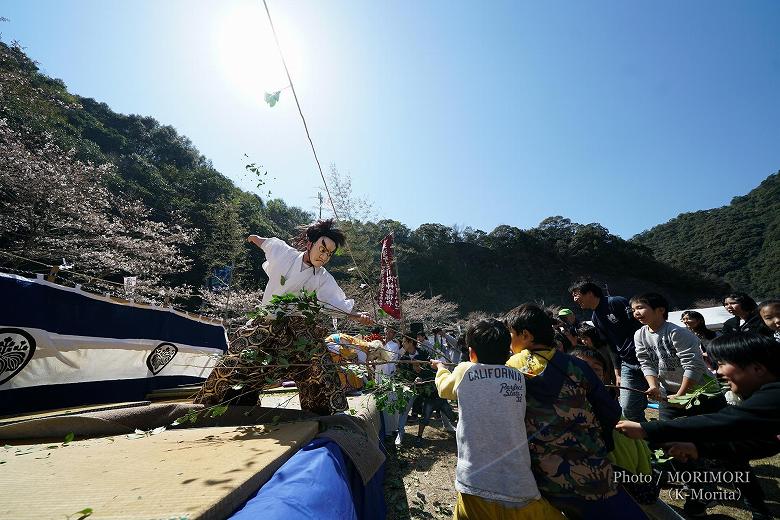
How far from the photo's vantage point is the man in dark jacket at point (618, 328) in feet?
12.0

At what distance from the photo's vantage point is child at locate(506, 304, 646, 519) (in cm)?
170

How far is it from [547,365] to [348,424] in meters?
1.24

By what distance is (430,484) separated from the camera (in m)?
3.80

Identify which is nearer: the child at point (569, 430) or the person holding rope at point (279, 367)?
the child at point (569, 430)

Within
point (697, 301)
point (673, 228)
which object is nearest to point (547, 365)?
point (697, 301)

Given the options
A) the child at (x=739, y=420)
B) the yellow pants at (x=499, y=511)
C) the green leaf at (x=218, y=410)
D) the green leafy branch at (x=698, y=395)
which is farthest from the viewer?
the green leafy branch at (x=698, y=395)

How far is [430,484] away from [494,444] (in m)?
2.54

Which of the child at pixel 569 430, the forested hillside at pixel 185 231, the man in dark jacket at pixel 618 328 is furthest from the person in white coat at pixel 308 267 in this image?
the man in dark jacket at pixel 618 328

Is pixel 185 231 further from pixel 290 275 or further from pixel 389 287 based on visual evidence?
A: pixel 290 275

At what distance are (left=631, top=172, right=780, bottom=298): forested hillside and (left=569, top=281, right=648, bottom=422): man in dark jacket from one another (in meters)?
35.2

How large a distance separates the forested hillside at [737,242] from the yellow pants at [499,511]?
125 feet

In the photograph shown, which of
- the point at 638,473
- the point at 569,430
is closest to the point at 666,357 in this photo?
the point at 638,473

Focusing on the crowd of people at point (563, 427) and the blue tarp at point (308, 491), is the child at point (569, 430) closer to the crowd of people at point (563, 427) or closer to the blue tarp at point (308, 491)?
the crowd of people at point (563, 427)

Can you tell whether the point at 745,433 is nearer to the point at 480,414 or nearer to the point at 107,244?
the point at 480,414
